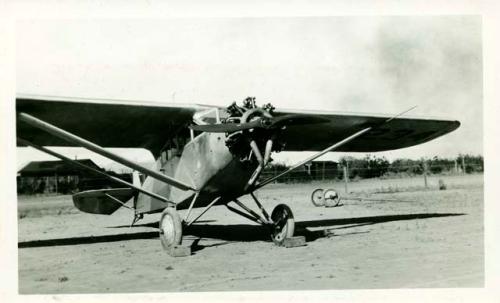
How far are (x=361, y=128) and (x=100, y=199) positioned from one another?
6.69 meters

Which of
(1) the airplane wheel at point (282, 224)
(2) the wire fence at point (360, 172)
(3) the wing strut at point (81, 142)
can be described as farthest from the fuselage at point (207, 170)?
(2) the wire fence at point (360, 172)

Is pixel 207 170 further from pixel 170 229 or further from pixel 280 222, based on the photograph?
pixel 280 222

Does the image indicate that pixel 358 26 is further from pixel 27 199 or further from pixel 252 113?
pixel 27 199

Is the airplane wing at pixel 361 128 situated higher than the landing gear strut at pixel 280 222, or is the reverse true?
the airplane wing at pixel 361 128

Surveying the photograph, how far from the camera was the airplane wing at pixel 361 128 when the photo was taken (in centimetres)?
1003

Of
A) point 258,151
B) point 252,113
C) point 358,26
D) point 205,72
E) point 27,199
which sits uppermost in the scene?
point 358,26

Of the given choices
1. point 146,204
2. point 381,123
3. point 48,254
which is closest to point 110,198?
point 146,204

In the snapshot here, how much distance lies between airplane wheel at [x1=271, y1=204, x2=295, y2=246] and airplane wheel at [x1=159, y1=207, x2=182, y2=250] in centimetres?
190

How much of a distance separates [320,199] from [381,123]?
997 cm

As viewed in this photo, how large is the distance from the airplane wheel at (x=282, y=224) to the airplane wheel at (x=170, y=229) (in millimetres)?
1900

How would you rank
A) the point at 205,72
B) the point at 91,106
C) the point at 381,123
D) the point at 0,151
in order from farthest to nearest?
the point at 381,123 < the point at 205,72 < the point at 91,106 < the point at 0,151

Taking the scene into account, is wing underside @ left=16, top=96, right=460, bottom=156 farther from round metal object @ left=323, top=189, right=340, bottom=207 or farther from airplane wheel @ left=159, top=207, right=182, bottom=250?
round metal object @ left=323, top=189, right=340, bottom=207

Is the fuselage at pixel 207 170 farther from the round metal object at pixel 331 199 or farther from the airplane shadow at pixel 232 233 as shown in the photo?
→ the round metal object at pixel 331 199

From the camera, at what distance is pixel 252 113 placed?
7625mm
